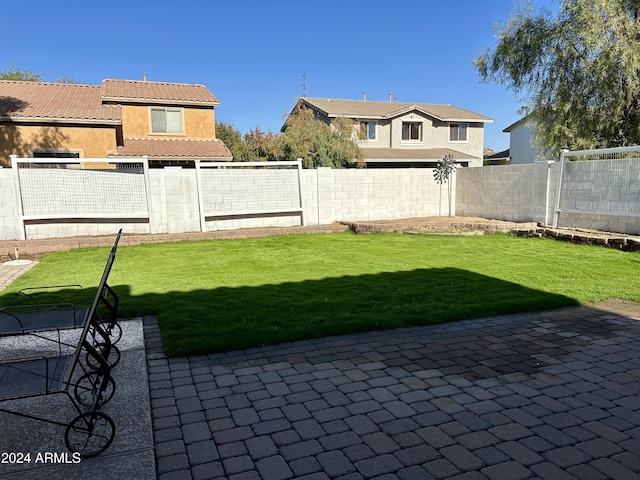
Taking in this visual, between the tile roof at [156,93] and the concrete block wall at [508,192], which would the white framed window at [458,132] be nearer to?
the tile roof at [156,93]

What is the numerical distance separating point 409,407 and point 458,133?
32.8m

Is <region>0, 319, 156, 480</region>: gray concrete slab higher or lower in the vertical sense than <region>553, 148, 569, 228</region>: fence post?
lower

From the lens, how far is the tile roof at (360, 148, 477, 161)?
28.4 m

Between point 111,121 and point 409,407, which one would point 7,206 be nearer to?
point 111,121

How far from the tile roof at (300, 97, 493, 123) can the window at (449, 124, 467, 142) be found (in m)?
0.73

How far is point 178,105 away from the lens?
22.3 metres

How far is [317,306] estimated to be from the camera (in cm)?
560

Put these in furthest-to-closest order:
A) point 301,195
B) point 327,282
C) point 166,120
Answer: point 166,120 < point 301,195 < point 327,282

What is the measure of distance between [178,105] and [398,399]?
2189cm

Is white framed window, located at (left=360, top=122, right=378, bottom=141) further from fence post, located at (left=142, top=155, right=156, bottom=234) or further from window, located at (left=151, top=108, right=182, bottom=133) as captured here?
fence post, located at (left=142, top=155, right=156, bottom=234)

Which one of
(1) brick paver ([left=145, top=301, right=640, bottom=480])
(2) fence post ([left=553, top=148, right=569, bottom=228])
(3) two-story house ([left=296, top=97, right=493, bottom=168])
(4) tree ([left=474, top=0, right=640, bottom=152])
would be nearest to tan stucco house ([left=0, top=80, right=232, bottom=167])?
(3) two-story house ([left=296, top=97, right=493, bottom=168])

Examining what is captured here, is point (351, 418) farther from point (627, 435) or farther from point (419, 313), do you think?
point (419, 313)

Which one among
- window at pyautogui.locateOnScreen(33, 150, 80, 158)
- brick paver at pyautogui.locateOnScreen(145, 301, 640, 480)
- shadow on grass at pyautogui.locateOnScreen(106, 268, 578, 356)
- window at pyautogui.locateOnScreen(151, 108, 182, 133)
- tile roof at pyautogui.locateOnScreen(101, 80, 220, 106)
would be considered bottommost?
brick paver at pyautogui.locateOnScreen(145, 301, 640, 480)

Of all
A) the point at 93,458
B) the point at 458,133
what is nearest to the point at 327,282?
the point at 93,458
